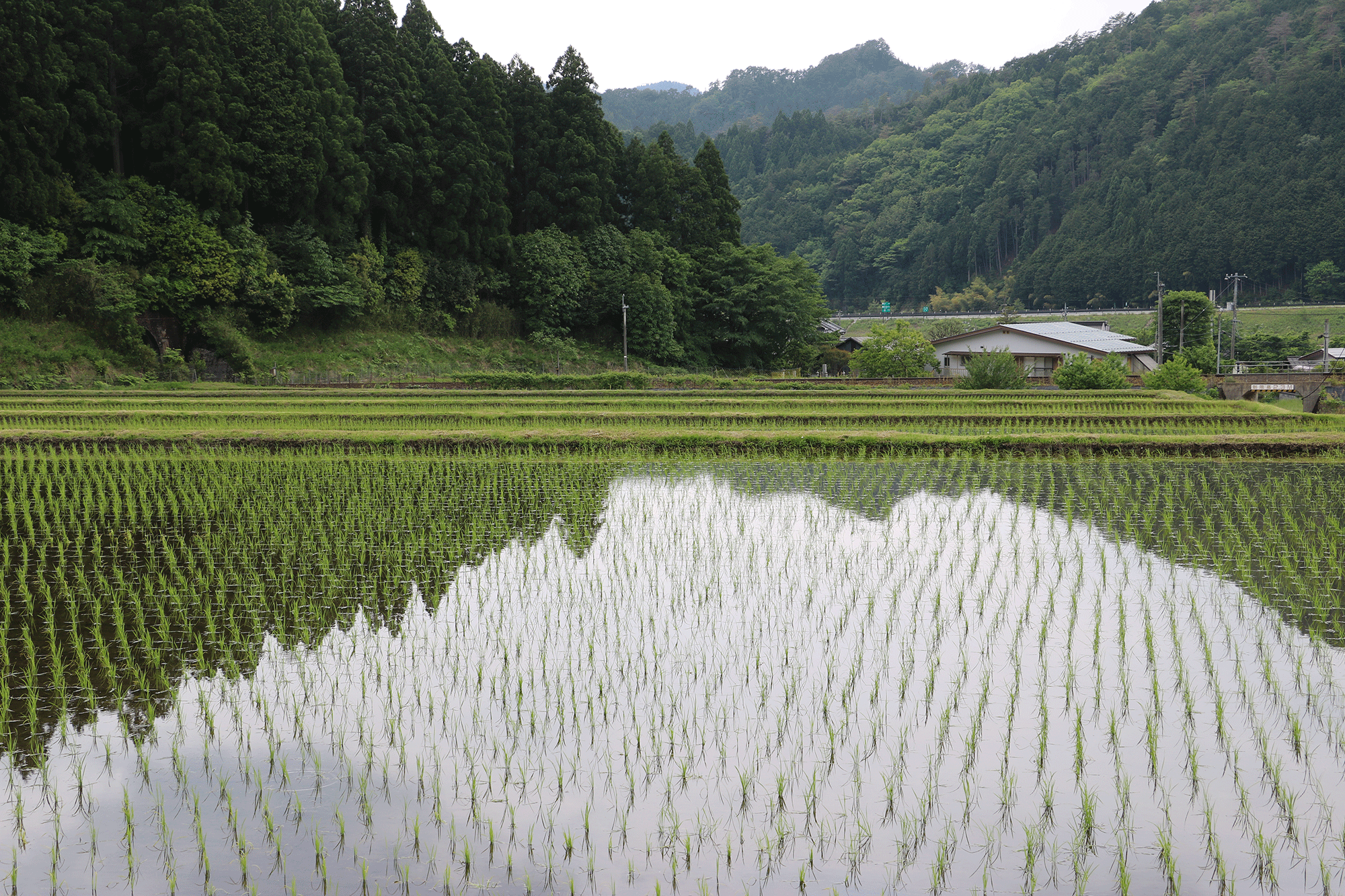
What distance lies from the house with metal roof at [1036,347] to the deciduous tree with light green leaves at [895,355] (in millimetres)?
5202

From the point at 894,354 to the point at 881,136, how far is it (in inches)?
3259

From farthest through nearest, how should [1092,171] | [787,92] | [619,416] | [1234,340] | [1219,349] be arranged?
1. [787,92]
2. [1092,171]
3. [1234,340]
4. [1219,349]
5. [619,416]

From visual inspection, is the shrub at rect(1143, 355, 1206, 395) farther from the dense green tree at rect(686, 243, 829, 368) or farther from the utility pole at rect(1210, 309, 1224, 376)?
the dense green tree at rect(686, 243, 829, 368)

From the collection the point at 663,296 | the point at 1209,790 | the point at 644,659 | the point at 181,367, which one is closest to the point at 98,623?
the point at 644,659

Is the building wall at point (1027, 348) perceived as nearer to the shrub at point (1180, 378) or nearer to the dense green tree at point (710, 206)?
the dense green tree at point (710, 206)

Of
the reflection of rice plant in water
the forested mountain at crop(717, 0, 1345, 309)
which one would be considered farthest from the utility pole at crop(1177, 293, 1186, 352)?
the reflection of rice plant in water

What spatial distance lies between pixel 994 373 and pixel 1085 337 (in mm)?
22607

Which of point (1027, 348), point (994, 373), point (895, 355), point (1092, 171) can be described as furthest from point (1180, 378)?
point (1092, 171)

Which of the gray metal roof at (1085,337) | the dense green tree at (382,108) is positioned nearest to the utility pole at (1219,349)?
the gray metal roof at (1085,337)

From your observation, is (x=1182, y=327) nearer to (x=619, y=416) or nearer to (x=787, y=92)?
(x=619, y=416)

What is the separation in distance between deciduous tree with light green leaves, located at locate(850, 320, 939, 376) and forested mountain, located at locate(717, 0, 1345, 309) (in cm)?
4533

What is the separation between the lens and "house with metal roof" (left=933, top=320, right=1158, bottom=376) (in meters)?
43.9

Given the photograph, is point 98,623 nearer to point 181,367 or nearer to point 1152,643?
point 1152,643

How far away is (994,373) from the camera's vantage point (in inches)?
1115
